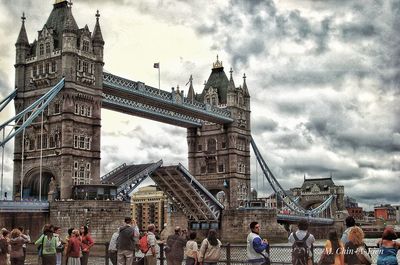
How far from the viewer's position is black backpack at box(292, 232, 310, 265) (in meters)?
13.3

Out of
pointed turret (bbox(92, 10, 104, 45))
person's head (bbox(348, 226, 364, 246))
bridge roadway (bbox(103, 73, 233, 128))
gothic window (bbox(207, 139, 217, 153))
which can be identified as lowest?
person's head (bbox(348, 226, 364, 246))

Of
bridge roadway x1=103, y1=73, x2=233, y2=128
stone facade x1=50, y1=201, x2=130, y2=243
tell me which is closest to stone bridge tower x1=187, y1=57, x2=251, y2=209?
bridge roadway x1=103, y1=73, x2=233, y2=128

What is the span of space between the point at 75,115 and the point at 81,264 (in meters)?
38.5

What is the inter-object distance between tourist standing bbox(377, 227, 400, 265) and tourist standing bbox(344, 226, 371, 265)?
329 mm

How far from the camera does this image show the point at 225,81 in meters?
87.4

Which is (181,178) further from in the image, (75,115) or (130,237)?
(130,237)

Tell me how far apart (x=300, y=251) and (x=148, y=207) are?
15046 cm

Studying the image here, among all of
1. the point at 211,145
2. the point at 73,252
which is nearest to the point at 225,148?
the point at 211,145

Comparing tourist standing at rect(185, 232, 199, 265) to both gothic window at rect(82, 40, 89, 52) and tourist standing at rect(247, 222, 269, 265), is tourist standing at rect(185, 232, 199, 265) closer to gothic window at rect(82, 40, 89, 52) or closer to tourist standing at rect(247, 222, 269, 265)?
tourist standing at rect(247, 222, 269, 265)

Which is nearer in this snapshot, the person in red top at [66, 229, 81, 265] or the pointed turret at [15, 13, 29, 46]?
the person in red top at [66, 229, 81, 265]

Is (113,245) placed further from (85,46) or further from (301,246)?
(85,46)

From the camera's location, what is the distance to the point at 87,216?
172 feet

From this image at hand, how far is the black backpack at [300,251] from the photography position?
43.6 ft

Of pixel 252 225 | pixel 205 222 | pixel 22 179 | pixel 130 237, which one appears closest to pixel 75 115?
pixel 22 179
